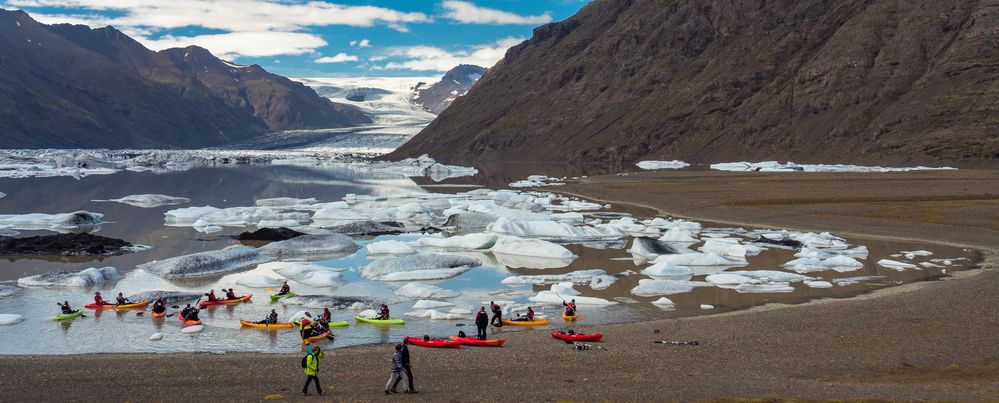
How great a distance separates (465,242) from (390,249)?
4188 millimetres

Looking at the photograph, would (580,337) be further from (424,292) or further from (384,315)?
(424,292)

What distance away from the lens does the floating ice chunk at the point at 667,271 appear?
32.8 metres

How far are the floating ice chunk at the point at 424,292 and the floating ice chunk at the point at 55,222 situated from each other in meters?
33.2

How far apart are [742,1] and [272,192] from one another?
108725mm

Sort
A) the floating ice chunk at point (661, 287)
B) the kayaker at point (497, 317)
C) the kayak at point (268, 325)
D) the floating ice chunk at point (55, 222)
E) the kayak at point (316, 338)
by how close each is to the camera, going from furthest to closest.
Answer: the floating ice chunk at point (55, 222)
the floating ice chunk at point (661, 287)
the kayak at point (268, 325)
the kayaker at point (497, 317)
the kayak at point (316, 338)

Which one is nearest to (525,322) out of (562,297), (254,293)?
(562,297)

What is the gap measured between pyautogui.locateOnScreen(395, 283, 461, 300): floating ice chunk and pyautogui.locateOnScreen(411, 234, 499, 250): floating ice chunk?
37.7 ft

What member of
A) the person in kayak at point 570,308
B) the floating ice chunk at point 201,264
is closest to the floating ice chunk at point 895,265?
the person in kayak at point 570,308

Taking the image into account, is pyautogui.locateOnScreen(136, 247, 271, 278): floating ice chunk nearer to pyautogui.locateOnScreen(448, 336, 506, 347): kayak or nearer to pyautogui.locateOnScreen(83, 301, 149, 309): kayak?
pyautogui.locateOnScreen(83, 301, 149, 309): kayak

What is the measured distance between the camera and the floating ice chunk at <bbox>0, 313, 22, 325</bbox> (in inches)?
1000

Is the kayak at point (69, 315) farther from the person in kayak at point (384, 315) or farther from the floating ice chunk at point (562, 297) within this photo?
the floating ice chunk at point (562, 297)

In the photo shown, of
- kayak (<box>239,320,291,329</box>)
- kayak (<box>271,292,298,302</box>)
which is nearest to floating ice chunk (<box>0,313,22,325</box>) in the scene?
kayak (<box>239,320,291,329</box>)

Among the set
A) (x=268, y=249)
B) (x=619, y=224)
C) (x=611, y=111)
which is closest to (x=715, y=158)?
(x=611, y=111)

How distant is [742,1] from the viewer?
6358 inches
